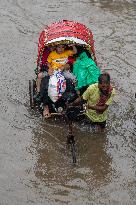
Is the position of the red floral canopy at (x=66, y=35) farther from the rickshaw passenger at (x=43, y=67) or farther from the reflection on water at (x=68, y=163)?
the reflection on water at (x=68, y=163)

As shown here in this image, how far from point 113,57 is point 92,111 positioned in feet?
12.2

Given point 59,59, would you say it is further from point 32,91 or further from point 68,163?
point 68,163

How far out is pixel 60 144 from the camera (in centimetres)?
834

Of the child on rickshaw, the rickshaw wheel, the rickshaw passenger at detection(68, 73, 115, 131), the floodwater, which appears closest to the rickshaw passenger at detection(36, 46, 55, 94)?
the child on rickshaw

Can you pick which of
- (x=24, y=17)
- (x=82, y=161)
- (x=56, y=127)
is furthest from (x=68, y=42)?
(x=24, y=17)

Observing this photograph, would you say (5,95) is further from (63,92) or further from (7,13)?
(7,13)

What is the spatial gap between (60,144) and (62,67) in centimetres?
173

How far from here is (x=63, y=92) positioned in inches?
341

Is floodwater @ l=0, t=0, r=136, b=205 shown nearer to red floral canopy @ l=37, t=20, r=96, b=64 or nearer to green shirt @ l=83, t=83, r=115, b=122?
green shirt @ l=83, t=83, r=115, b=122

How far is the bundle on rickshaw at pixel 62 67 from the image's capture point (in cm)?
870

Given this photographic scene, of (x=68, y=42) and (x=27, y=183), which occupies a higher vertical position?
(x=68, y=42)

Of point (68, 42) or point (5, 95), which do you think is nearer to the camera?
point (68, 42)

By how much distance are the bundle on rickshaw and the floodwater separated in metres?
0.49

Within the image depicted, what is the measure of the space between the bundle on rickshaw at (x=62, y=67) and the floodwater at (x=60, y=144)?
0.49 meters
